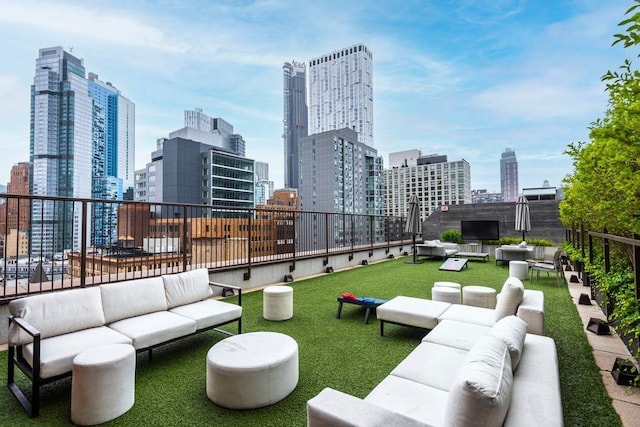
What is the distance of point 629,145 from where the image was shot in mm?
1365

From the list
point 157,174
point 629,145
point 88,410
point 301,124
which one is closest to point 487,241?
point 629,145

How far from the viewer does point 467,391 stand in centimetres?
124

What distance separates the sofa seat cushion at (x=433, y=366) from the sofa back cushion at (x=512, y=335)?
394mm

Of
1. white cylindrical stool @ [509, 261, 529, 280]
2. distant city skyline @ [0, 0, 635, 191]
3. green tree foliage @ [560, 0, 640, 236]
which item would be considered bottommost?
white cylindrical stool @ [509, 261, 529, 280]

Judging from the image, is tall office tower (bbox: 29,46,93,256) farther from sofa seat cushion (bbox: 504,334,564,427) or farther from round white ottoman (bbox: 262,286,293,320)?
sofa seat cushion (bbox: 504,334,564,427)

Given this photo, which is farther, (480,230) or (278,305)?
(480,230)

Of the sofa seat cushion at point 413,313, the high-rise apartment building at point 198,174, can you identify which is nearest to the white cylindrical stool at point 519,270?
the sofa seat cushion at point 413,313

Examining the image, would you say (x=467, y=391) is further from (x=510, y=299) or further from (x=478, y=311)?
(x=478, y=311)

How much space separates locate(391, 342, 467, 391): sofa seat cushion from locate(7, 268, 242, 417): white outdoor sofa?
2.31 metres

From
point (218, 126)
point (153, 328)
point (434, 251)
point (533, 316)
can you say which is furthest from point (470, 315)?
point (218, 126)

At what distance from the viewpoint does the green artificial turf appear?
2.20 metres

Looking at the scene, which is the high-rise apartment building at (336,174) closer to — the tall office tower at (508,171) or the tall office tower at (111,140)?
the tall office tower at (111,140)

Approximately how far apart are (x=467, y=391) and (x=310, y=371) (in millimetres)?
1964

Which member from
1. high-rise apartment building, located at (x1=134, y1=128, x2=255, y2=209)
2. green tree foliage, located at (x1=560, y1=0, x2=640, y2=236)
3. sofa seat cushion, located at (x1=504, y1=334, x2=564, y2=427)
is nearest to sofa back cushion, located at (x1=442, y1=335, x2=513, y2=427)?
sofa seat cushion, located at (x1=504, y1=334, x2=564, y2=427)
